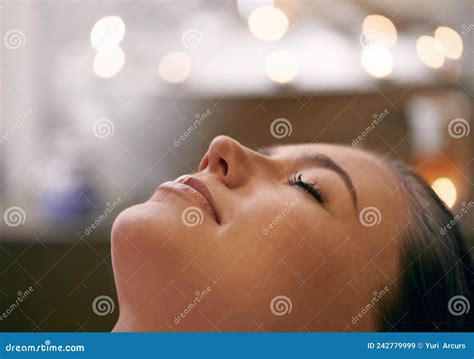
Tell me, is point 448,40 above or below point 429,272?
above

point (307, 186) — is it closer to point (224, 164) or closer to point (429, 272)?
point (224, 164)

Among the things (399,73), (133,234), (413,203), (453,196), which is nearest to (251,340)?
(133,234)

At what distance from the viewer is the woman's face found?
4.21 ft

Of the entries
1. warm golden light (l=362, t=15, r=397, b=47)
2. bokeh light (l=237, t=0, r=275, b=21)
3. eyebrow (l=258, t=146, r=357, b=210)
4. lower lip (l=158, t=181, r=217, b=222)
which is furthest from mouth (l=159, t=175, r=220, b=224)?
warm golden light (l=362, t=15, r=397, b=47)

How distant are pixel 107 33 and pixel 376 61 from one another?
2.19 ft

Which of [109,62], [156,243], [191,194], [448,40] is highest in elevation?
[448,40]

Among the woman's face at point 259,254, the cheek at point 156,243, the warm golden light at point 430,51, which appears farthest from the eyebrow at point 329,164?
the warm golden light at point 430,51

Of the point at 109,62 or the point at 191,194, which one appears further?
the point at 109,62

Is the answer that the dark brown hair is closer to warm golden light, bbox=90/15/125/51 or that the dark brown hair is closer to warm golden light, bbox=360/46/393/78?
warm golden light, bbox=360/46/393/78

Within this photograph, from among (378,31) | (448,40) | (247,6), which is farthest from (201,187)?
(448,40)

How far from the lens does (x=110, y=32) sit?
148 centimetres

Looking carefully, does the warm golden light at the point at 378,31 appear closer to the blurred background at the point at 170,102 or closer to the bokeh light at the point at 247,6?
the blurred background at the point at 170,102

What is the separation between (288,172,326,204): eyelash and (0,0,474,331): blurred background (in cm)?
13

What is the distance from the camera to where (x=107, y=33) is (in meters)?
1.48
